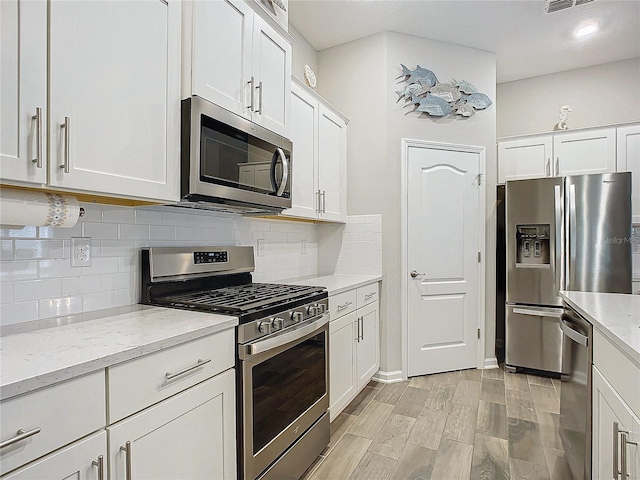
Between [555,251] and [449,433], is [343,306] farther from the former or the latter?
[555,251]

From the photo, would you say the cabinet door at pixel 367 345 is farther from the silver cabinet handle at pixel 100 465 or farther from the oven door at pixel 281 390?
the silver cabinet handle at pixel 100 465

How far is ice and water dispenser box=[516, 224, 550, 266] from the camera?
3283 millimetres

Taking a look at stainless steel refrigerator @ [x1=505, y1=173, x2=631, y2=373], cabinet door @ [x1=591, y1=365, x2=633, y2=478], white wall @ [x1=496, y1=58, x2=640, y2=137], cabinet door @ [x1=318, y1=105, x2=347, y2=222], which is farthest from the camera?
white wall @ [x1=496, y1=58, x2=640, y2=137]

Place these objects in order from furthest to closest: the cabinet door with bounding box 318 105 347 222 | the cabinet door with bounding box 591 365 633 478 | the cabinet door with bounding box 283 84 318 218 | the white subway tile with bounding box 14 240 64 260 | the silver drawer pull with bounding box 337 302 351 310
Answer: the cabinet door with bounding box 318 105 347 222 → the cabinet door with bounding box 283 84 318 218 → the silver drawer pull with bounding box 337 302 351 310 → the white subway tile with bounding box 14 240 64 260 → the cabinet door with bounding box 591 365 633 478

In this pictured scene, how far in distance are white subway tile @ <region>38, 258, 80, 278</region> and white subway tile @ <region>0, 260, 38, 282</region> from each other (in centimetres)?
2

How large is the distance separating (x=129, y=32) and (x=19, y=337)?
108 centimetres

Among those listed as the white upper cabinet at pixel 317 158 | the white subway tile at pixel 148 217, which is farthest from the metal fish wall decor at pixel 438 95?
the white subway tile at pixel 148 217

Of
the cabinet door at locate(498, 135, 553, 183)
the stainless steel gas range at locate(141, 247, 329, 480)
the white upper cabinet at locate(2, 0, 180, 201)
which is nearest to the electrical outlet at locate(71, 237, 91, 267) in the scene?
the stainless steel gas range at locate(141, 247, 329, 480)

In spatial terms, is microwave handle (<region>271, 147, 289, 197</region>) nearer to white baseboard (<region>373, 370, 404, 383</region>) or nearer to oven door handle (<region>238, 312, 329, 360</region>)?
oven door handle (<region>238, 312, 329, 360</region>)

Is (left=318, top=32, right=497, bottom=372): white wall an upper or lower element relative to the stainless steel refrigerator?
upper

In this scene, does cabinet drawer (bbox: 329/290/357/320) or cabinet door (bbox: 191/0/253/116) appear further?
cabinet drawer (bbox: 329/290/357/320)

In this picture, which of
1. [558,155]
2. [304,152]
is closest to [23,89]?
[304,152]

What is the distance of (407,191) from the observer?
3.25 metres

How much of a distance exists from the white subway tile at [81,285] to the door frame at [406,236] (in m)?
2.35
